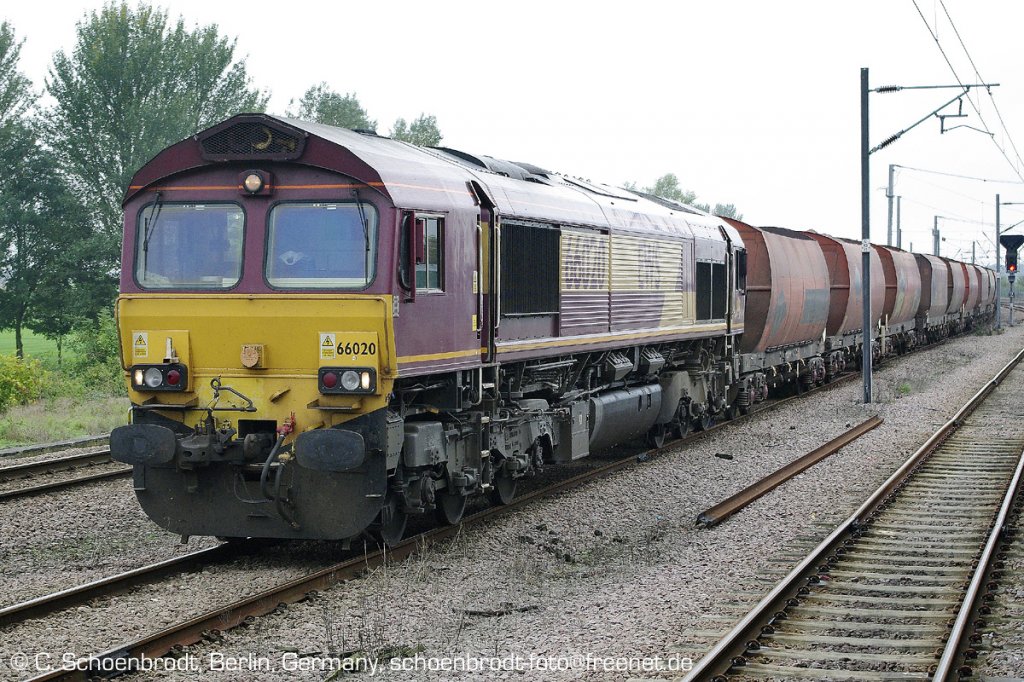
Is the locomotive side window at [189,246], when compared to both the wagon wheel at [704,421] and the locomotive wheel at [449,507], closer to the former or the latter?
the locomotive wheel at [449,507]

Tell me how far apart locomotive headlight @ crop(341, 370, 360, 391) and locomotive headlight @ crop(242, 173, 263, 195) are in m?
1.77

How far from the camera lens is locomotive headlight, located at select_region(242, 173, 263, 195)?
31.2ft

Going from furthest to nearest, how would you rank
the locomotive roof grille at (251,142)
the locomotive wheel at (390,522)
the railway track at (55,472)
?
the railway track at (55,472) → the locomotive wheel at (390,522) → the locomotive roof grille at (251,142)

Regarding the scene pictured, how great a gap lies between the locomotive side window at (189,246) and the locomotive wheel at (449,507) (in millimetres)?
3080

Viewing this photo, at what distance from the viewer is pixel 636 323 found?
1535 cm

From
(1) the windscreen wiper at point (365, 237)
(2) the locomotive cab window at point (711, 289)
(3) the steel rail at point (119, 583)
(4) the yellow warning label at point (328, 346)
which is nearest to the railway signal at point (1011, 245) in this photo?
(2) the locomotive cab window at point (711, 289)

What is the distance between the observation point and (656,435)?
699 inches

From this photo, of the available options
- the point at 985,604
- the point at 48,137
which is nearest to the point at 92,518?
the point at 985,604

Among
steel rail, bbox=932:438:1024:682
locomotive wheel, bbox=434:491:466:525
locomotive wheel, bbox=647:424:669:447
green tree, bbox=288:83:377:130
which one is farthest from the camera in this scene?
green tree, bbox=288:83:377:130

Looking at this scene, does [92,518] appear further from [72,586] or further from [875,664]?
[875,664]

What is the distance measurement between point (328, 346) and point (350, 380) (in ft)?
1.13

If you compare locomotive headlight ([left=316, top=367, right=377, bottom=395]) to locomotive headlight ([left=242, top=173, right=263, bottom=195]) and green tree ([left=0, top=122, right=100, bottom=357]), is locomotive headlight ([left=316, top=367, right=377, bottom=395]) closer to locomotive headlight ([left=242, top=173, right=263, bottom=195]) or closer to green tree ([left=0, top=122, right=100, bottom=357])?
locomotive headlight ([left=242, top=173, right=263, bottom=195])

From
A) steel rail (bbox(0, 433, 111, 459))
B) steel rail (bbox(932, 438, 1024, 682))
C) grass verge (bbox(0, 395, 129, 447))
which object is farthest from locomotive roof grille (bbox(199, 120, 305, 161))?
grass verge (bbox(0, 395, 129, 447))

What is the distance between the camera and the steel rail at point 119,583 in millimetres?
7852
